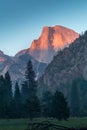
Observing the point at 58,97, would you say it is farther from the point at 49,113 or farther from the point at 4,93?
the point at 4,93

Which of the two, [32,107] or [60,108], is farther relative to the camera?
[32,107]

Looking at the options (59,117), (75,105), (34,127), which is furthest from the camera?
(75,105)

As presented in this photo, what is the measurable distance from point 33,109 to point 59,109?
9.41m

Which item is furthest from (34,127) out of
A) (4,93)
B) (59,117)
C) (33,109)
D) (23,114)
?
(4,93)

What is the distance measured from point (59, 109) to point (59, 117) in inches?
76.7

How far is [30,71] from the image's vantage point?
549 feet

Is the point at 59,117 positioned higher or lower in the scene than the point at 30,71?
A: lower

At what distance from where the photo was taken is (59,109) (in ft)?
303

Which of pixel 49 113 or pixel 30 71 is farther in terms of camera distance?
pixel 30 71

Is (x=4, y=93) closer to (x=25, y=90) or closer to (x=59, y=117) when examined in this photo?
(x=25, y=90)

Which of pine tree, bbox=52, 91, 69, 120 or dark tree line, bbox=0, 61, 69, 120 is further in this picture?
dark tree line, bbox=0, 61, 69, 120

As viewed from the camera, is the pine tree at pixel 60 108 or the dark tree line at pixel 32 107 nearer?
the pine tree at pixel 60 108

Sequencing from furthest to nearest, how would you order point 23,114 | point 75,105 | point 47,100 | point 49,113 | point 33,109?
point 75,105 < point 47,100 < point 23,114 < point 49,113 < point 33,109

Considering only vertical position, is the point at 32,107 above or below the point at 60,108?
above
